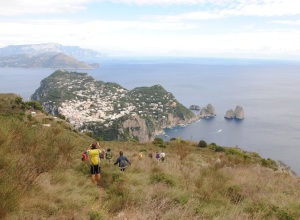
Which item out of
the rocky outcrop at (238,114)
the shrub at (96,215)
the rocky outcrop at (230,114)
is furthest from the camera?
the rocky outcrop at (230,114)

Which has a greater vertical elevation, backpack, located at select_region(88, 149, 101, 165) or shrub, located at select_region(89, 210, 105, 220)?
shrub, located at select_region(89, 210, 105, 220)

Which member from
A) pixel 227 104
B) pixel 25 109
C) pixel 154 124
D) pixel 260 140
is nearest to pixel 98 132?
pixel 154 124

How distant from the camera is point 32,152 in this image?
641 cm

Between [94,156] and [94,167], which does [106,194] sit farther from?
[94,156]

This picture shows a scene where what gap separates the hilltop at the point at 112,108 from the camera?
100 meters

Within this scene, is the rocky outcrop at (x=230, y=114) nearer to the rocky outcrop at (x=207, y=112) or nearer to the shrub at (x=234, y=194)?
the rocky outcrop at (x=207, y=112)

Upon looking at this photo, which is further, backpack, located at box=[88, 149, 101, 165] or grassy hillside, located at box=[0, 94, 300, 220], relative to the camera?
backpack, located at box=[88, 149, 101, 165]

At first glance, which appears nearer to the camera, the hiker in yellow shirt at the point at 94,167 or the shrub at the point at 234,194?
the shrub at the point at 234,194

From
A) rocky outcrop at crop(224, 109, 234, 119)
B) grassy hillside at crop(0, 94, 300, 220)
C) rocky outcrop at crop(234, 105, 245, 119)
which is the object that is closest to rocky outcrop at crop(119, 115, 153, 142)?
rocky outcrop at crop(224, 109, 234, 119)

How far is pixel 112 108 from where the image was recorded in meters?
128

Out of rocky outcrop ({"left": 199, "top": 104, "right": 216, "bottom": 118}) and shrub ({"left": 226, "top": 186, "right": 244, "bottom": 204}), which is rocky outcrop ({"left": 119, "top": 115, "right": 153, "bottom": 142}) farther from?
shrub ({"left": 226, "top": 186, "right": 244, "bottom": 204})

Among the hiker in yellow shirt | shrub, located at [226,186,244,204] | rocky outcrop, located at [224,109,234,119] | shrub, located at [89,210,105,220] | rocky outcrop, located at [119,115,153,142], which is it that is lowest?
rocky outcrop, located at [119,115,153,142]

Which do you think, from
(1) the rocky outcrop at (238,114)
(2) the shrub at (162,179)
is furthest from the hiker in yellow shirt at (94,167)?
(1) the rocky outcrop at (238,114)

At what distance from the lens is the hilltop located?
10003 cm
